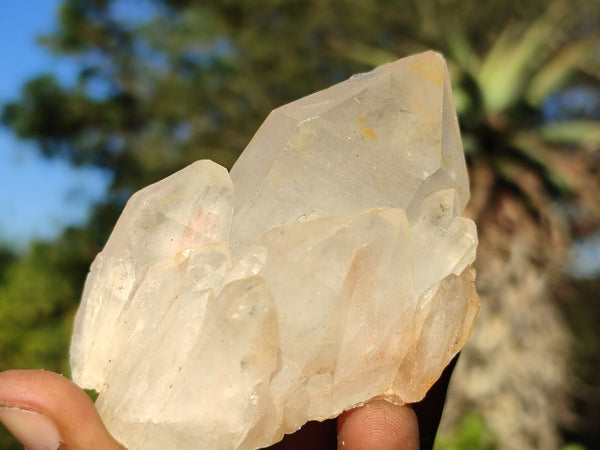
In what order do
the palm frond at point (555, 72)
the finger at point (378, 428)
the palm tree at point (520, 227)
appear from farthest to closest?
the palm frond at point (555, 72), the palm tree at point (520, 227), the finger at point (378, 428)

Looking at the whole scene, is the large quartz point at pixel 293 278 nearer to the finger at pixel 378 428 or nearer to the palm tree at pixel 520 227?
the finger at pixel 378 428

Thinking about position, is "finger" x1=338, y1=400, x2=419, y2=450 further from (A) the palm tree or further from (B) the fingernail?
(A) the palm tree

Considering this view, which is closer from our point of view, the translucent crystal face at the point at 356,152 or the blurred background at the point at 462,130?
the translucent crystal face at the point at 356,152

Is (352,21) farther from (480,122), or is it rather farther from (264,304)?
(264,304)

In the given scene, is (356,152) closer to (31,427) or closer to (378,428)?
(378,428)

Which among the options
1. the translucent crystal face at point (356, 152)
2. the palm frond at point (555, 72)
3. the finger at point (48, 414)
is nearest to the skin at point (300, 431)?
the finger at point (48, 414)

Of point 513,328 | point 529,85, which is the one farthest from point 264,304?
point 529,85

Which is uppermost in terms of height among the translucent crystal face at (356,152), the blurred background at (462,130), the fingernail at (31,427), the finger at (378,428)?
the translucent crystal face at (356,152)

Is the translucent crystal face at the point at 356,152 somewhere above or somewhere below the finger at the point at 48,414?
above

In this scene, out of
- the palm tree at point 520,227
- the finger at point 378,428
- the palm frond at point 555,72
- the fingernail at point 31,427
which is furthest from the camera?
the palm frond at point 555,72
